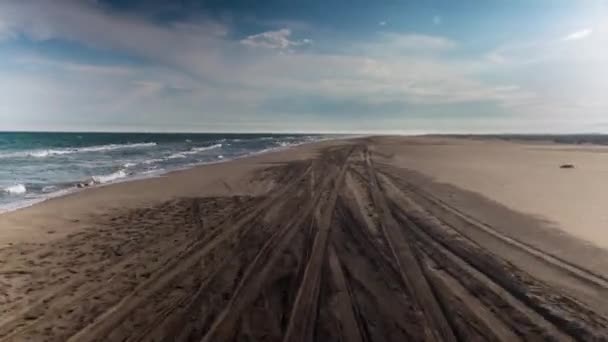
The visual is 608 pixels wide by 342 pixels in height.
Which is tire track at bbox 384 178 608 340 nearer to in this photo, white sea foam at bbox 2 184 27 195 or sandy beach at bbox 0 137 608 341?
sandy beach at bbox 0 137 608 341

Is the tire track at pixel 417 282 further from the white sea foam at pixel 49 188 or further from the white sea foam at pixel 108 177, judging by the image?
the white sea foam at pixel 108 177

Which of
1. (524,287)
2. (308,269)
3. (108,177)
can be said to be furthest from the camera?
(108,177)

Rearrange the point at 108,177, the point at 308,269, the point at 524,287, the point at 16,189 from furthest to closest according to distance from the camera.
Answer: the point at 108,177, the point at 16,189, the point at 308,269, the point at 524,287

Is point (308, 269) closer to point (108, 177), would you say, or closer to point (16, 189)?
point (16, 189)

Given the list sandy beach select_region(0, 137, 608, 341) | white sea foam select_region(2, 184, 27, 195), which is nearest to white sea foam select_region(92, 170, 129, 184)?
white sea foam select_region(2, 184, 27, 195)

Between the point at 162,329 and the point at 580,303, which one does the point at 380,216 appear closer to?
the point at 580,303

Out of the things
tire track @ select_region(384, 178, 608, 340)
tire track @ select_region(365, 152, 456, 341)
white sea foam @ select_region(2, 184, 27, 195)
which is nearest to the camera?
tire track @ select_region(365, 152, 456, 341)

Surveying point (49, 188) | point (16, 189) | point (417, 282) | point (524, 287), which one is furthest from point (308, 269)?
point (16, 189)

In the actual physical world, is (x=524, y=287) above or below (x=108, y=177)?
below
